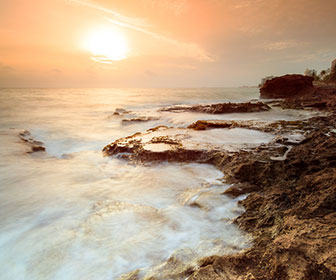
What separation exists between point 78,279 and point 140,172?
102 inches

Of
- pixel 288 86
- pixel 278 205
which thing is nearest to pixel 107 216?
pixel 278 205

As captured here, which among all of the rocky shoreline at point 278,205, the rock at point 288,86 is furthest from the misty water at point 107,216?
the rock at point 288,86

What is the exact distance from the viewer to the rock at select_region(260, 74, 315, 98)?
27047mm

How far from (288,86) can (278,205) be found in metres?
31.6

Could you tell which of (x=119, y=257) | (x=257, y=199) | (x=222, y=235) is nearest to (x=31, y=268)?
(x=119, y=257)

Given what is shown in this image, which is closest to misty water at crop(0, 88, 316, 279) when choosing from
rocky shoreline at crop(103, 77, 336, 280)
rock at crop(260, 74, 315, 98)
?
rocky shoreline at crop(103, 77, 336, 280)

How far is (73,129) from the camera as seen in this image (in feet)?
36.0

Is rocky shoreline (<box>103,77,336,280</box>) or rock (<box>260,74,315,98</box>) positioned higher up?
rock (<box>260,74,315,98</box>)

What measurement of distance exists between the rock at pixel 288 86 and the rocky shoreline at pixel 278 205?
1088 inches

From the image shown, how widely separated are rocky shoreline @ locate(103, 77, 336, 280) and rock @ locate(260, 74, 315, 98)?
2762cm

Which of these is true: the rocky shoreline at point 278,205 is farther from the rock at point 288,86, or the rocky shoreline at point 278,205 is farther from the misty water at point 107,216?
the rock at point 288,86

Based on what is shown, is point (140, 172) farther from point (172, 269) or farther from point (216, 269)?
point (216, 269)

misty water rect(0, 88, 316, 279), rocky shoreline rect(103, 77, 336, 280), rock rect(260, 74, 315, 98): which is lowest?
misty water rect(0, 88, 316, 279)

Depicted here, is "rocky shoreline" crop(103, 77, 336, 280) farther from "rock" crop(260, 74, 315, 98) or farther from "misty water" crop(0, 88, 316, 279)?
"rock" crop(260, 74, 315, 98)
